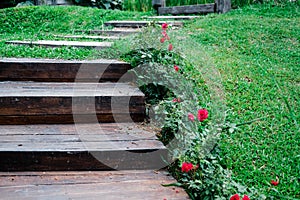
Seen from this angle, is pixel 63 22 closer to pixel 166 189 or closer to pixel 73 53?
pixel 73 53

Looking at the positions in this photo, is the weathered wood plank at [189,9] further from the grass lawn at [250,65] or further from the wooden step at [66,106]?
the wooden step at [66,106]

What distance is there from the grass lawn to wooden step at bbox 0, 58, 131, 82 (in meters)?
0.30

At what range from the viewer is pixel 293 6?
19.9ft

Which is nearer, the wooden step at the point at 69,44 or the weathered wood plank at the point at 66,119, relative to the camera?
the weathered wood plank at the point at 66,119

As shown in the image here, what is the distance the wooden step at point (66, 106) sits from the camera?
8.64ft

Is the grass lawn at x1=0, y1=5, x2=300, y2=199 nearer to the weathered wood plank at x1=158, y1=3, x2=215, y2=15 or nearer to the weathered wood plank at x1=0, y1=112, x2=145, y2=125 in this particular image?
the weathered wood plank at x1=158, y1=3, x2=215, y2=15

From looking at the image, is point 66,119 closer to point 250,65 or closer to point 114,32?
point 250,65

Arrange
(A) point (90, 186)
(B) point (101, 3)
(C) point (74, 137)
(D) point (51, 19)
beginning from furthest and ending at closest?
(B) point (101, 3) → (D) point (51, 19) → (C) point (74, 137) → (A) point (90, 186)

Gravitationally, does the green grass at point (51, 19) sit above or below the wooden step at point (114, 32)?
above

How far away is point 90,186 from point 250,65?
2.26 m

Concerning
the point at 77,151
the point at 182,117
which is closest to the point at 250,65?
the point at 182,117

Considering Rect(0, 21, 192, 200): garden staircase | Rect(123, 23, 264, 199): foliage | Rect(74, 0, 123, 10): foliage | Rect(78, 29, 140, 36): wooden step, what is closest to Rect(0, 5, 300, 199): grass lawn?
Rect(123, 23, 264, 199): foliage

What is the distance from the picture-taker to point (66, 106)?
2.66m

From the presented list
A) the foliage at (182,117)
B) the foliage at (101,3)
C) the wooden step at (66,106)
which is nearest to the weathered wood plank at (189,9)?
the foliage at (101,3)
